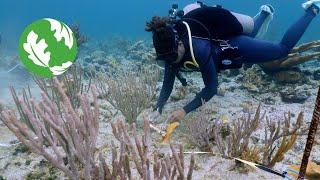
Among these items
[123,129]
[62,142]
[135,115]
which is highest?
[123,129]

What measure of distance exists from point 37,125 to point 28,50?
481 cm

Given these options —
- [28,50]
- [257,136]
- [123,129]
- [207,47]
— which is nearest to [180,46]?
[207,47]

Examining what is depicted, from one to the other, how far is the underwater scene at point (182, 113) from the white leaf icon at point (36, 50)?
2cm

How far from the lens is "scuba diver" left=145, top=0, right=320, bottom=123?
16.9ft

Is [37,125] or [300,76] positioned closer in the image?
[37,125]

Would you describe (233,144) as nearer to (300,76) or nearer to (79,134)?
(79,134)

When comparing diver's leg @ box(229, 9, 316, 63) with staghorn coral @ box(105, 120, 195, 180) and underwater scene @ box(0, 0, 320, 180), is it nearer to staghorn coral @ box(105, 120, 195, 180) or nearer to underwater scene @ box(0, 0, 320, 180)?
underwater scene @ box(0, 0, 320, 180)

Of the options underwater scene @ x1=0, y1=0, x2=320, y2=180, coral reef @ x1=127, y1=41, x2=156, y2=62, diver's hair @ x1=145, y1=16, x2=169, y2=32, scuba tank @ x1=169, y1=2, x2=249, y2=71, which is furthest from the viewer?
coral reef @ x1=127, y1=41, x2=156, y2=62

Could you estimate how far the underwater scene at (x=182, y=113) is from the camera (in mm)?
2771

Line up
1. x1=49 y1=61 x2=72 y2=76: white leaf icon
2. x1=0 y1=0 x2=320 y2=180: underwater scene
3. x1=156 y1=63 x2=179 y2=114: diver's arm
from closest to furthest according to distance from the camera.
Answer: x1=0 y1=0 x2=320 y2=180: underwater scene → x1=156 y1=63 x2=179 y2=114: diver's arm → x1=49 y1=61 x2=72 y2=76: white leaf icon

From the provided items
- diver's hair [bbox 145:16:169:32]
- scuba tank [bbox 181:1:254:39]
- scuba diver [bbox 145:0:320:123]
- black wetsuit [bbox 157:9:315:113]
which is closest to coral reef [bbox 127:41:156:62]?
black wetsuit [bbox 157:9:315:113]

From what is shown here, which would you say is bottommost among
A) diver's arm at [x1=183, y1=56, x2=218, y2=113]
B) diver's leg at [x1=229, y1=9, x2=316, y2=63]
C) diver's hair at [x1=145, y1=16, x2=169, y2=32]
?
diver's arm at [x1=183, y1=56, x2=218, y2=113]

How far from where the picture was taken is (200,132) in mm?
4539

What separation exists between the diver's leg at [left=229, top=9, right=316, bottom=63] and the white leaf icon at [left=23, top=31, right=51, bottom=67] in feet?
12.5
